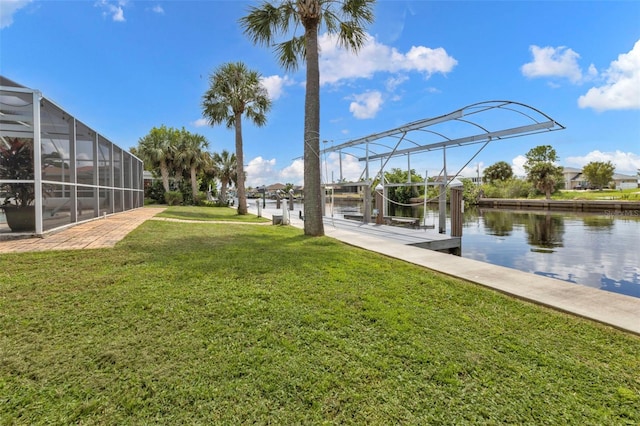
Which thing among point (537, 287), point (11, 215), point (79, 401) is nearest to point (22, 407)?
point (79, 401)

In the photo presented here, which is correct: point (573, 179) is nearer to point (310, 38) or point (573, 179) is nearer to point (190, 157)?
point (190, 157)

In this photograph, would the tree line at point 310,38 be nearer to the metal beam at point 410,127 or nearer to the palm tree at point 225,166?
the metal beam at point 410,127

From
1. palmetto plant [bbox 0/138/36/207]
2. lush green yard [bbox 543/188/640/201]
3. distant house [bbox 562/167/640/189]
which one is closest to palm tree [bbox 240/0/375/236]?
palmetto plant [bbox 0/138/36/207]

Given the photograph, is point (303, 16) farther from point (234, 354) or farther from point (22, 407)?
point (22, 407)

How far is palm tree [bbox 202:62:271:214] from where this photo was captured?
1920cm

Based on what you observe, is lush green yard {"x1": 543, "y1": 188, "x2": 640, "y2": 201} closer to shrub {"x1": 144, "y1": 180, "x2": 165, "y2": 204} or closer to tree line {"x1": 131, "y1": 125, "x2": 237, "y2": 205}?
tree line {"x1": 131, "y1": 125, "x2": 237, "y2": 205}

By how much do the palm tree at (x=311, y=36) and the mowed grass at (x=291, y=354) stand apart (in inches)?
193

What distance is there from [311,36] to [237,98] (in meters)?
10.6

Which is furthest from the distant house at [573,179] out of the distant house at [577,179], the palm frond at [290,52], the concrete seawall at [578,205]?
the palm frond at [290,52]

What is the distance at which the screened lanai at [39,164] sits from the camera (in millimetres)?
7211

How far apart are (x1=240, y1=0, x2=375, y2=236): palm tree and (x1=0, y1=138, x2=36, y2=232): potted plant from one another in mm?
6626

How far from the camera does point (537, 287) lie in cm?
486

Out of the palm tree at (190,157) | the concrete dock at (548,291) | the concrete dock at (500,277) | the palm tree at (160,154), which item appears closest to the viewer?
the concrete dock at (548,291)

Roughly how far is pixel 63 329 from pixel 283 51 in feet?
34.8
